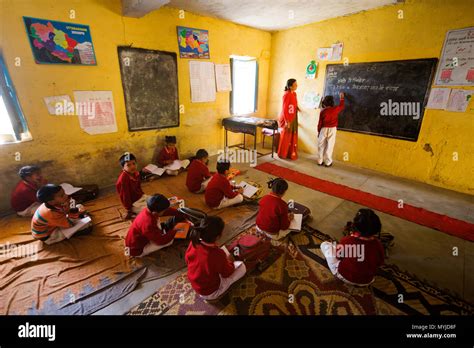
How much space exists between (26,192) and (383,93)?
618 cm

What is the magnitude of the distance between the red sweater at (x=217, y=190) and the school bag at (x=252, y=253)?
0.89 meters

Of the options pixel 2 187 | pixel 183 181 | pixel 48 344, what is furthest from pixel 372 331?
pixel 2 187

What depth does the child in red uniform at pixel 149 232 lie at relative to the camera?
2.04m

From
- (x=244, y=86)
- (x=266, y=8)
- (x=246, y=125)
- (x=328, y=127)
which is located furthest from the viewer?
(x=244, y=86)

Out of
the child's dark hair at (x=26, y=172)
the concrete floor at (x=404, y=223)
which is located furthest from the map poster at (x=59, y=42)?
the concrete floor at (x=404, y=223)

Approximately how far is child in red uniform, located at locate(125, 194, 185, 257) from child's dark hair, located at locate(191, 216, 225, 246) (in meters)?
0.59

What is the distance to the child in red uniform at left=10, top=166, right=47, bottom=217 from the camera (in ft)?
9.15

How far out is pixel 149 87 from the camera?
4.02 meters

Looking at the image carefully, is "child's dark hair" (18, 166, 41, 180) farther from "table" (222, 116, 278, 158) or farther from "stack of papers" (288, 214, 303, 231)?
"table" (222, 116, 278, 158)

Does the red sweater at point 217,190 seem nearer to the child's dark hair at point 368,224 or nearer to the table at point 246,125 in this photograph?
the child's dark hair at point 368,224

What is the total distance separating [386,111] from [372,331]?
4.11 meters

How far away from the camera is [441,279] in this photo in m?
2.02

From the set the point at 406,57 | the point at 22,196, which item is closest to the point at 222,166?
the point at 22,196

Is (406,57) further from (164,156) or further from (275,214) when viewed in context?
(164,156)
